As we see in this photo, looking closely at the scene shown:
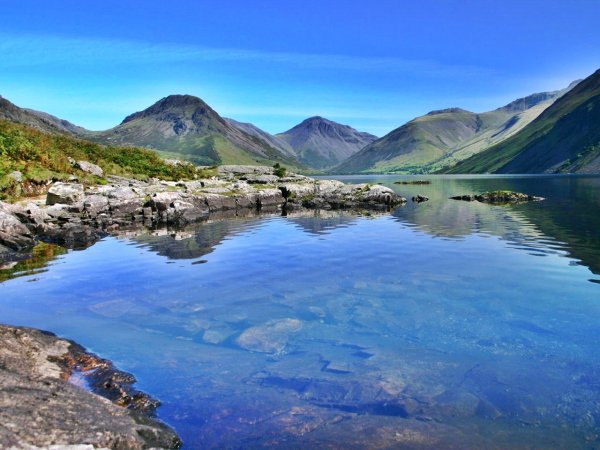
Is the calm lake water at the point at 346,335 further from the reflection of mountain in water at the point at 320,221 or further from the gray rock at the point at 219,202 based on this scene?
the gray rock at the point at 219,202

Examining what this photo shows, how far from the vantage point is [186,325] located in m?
18.6

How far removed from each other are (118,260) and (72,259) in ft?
13.0

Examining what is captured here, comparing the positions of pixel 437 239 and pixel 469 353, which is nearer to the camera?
pixel 469 353

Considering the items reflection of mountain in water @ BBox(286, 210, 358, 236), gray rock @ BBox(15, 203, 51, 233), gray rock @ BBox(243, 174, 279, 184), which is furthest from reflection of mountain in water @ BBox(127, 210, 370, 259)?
gray rock @ BBox(243, 174, 279, 184)

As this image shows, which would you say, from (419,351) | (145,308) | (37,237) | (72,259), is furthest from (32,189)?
(419,351)

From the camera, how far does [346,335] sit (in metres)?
17.3

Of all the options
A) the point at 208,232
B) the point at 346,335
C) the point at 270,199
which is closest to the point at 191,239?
the point at 208,232

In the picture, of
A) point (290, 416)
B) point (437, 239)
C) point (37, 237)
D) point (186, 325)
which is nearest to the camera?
point (290, 416)

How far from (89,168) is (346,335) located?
68397mm

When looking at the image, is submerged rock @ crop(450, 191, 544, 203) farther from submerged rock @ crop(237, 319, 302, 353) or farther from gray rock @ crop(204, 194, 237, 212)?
submerged rock @ crop(237, 319, 302, 353)

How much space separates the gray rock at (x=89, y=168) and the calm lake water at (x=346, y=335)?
129 ft

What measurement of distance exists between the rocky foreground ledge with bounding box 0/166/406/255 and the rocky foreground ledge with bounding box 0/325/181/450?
27587 mm

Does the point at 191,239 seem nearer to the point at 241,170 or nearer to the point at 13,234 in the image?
the point at 13,234

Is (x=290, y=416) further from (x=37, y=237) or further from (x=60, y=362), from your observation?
(x=37, y=237)
